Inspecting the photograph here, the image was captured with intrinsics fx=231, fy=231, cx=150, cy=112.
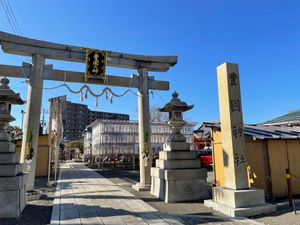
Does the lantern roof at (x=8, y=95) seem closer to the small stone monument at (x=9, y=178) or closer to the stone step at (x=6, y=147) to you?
the small stone monument at (x=9, y=178)

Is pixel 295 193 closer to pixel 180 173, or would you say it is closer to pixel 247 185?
pixel 247 185

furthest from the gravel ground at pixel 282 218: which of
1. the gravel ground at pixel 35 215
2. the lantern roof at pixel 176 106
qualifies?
the gravel ground at pixel 35 215

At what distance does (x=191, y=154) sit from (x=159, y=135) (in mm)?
19847

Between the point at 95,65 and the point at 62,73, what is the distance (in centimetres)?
156

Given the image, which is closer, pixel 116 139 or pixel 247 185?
pixel 247 185

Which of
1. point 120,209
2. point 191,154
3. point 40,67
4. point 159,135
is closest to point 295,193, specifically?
point 191,154

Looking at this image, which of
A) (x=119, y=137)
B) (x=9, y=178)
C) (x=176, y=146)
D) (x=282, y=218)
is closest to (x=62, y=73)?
(x=9, y=178)

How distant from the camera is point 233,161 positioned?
705 cm

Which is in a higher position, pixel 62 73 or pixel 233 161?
pixel 62 73

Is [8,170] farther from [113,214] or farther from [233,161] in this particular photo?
[233,161]

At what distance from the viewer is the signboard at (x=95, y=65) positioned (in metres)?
11.0

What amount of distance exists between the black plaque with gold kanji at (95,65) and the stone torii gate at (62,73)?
0.24 metres

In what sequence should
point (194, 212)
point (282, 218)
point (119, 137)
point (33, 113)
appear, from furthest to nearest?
point (119, 137), point (33, 113), point (194, 212), point (282, 218)

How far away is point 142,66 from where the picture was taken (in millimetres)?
12219
